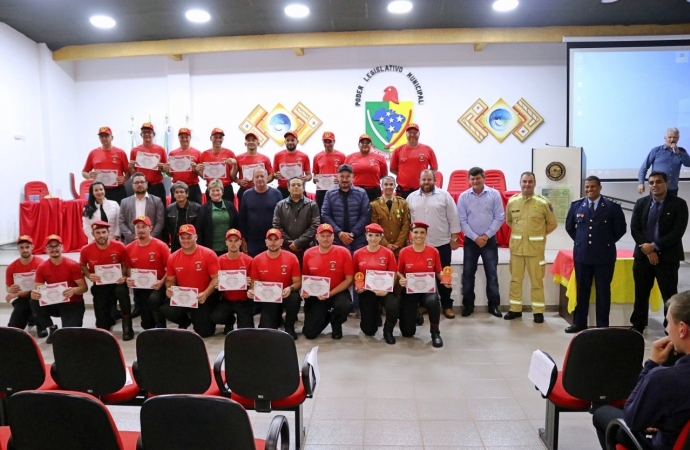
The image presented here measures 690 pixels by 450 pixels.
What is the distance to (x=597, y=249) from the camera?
498cm

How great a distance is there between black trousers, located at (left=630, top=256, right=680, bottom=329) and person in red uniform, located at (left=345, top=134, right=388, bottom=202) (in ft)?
9.78

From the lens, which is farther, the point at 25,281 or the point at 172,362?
the point at 25,281

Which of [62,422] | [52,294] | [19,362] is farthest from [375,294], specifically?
[62,422]

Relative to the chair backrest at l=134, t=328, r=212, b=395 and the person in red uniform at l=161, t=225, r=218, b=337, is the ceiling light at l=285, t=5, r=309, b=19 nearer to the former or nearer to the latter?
the person in red uniform at l=161, t=225, r=218, b=337

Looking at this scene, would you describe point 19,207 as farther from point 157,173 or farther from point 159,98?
point 157,173

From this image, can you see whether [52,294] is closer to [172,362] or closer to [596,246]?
[172,362]

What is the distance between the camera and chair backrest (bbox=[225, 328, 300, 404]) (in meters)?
2.78

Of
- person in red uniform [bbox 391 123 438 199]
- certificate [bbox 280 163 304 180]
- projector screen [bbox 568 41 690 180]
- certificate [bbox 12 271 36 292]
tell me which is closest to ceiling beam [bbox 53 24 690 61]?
projector screen [bbox 568 41 690 180]

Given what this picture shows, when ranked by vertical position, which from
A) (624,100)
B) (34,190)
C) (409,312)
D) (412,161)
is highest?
(624,100)

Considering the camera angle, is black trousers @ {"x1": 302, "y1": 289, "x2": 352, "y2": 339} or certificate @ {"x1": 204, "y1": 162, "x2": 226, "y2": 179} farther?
certificate @ {"x1": 204, "y1": 162, "x2": 226, "y2": 179}

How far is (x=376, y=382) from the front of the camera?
13.2ft

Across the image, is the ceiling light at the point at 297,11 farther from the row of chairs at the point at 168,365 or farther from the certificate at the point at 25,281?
the row of chairs at the point at 168,365

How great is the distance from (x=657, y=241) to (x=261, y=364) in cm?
408

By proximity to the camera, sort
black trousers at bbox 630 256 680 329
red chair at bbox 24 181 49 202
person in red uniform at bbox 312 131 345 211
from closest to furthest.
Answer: black trousers at bbox 630 256 680 329 < person in red uniform at bbox 312 131 345 211 < red chair at bbox 24 181 49 202
